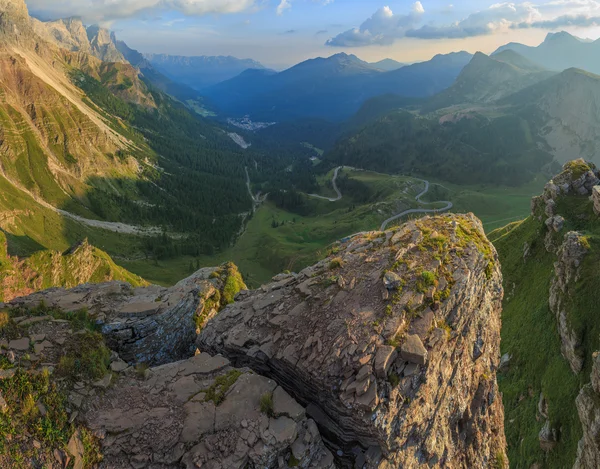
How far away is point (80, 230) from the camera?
152750 mm

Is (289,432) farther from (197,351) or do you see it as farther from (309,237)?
(309,237)

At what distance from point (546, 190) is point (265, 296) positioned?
7612cm

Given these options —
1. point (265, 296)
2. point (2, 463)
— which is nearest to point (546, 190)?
point (265, 296)

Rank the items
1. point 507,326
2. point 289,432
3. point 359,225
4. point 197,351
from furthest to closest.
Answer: point 359,225 < point 507,326 < point 197,351 < point 289,432

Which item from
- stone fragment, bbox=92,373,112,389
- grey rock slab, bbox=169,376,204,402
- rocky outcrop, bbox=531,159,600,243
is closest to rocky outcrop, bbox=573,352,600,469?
grey rock slab, bbox=169,376,204,402

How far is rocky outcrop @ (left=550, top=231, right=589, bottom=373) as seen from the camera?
144 feet

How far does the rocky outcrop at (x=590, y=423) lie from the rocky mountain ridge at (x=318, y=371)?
14.9 metres

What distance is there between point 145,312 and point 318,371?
15029 millimetres

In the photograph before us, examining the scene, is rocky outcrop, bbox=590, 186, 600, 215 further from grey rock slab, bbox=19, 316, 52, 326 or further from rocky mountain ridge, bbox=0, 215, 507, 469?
grey rock slab, bbox=19, 316, 52, 326

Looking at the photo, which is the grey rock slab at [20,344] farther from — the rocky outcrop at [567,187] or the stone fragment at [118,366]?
the rocky outcrop at [567,187]

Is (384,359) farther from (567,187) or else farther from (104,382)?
(567,187)

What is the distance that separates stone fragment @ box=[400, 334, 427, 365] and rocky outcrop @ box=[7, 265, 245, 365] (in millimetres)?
15627

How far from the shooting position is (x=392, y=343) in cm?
1650

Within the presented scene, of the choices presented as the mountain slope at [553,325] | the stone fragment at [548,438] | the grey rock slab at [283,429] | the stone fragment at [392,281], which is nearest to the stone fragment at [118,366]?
the grey rock slab at [283,429]
